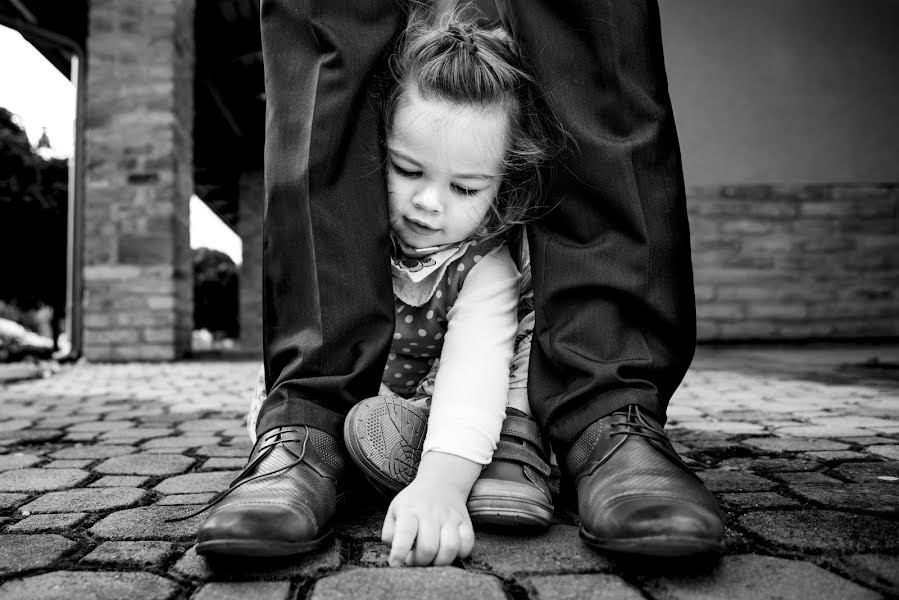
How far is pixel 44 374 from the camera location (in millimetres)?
4496

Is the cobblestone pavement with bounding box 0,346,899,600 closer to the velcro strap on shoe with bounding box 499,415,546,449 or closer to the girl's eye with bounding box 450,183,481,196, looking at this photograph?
the velcro strap on shoe with bounding box 499,415,546,449

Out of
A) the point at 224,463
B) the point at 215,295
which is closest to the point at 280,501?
the point at 224,463

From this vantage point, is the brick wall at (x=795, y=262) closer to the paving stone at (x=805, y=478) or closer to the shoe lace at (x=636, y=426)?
the paving stone at (x=805, y=478)

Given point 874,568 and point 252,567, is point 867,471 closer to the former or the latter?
point 874,568

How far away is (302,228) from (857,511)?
40.5 inches

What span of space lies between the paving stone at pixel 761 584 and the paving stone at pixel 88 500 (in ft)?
3.11

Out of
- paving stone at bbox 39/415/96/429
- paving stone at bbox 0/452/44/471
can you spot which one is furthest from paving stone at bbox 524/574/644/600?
paving stone at bbox 39/415/96/429

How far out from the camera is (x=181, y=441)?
6.57ft

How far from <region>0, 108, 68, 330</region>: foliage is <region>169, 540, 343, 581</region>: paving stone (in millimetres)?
9590

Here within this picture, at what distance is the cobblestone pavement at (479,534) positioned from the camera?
850 millimetres

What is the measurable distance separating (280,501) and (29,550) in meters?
0.39

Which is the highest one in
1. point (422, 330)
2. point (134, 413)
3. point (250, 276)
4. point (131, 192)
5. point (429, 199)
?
point (131, 192)

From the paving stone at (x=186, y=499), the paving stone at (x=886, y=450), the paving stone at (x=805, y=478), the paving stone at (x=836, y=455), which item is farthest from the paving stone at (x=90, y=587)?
the paving stone at (x=886, y=450)

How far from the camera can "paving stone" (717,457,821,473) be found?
4.96 ft
